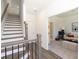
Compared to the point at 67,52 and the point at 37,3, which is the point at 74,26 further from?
the point at 37,3

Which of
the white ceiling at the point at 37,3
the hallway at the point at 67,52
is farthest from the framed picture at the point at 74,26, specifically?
the white ceiling at the point at 37,3

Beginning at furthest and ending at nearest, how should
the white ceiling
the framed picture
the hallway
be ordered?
the framed picture
the white ceiling
the hallway

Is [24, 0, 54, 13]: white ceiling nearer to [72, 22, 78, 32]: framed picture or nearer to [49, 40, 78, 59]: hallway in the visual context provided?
[49, 40, 78, 59]: hallway

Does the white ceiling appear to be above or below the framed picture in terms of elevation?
above

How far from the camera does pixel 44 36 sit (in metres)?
5.61

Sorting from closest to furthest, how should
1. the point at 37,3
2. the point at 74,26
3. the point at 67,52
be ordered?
1. the point at 37,3
2. the point at 67,52
3. the point at 74,26

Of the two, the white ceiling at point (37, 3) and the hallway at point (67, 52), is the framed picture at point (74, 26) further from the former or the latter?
the white ceiling at point (37, 3)

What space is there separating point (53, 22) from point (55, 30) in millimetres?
887

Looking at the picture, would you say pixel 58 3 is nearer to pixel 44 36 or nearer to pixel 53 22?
pixel 44 36

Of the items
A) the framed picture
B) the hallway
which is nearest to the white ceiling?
the hallway

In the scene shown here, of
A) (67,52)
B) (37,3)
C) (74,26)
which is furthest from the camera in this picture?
(74,26)

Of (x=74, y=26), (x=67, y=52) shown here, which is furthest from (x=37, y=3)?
(x=74, y=26)

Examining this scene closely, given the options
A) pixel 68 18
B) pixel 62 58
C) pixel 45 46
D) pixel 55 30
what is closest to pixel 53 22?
pixel 55 30

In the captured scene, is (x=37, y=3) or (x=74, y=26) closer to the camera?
(x=37, y=3)
